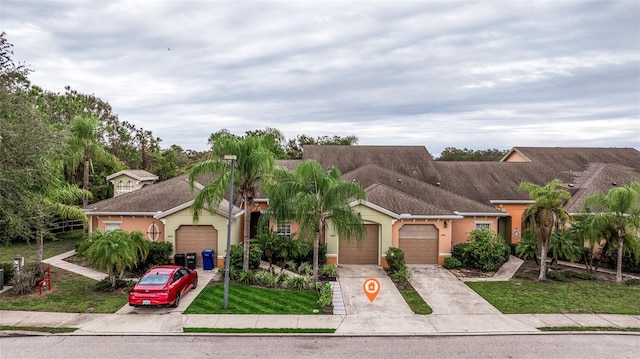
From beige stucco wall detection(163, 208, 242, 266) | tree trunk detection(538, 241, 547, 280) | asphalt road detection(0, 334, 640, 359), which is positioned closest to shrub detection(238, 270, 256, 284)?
beige stucco wall detection(163, 208, 242, 266)

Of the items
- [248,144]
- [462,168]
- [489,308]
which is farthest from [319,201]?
[462,168]

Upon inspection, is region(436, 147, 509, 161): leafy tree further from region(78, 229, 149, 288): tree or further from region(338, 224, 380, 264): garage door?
region(78, 229, 149, 288): tree

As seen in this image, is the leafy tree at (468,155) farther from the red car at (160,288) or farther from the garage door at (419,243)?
the red car at (160,288)

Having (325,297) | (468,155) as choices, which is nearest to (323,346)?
(325,297)

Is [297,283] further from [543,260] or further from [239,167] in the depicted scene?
[543,260]

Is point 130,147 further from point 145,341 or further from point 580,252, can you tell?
point 580,252

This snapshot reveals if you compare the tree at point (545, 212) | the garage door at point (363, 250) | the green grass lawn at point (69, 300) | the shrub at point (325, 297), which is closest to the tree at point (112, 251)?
the green grass lawn at point (69, 300)
